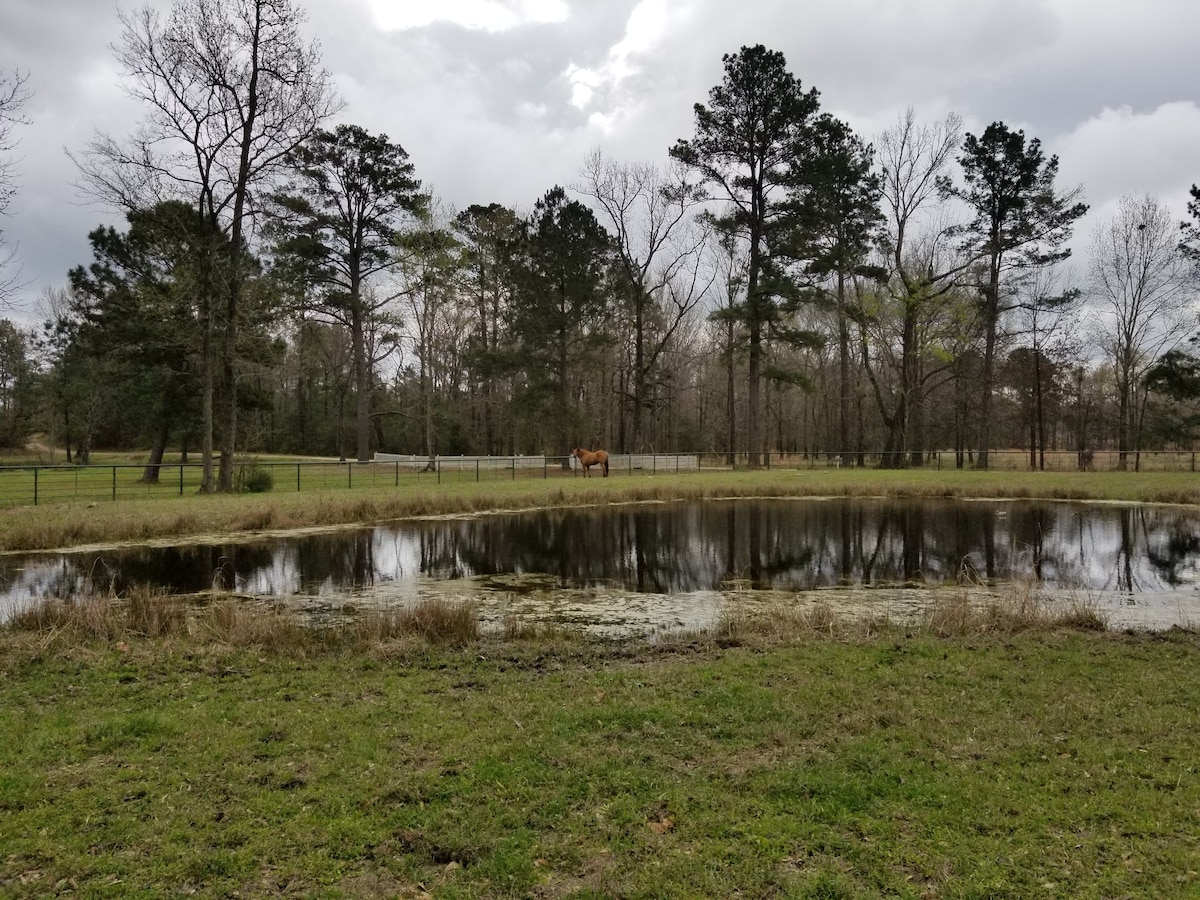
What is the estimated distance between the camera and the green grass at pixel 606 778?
342 cm

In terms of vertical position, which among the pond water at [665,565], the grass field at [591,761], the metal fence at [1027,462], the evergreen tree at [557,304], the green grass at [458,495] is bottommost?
the pond water at [665,565]

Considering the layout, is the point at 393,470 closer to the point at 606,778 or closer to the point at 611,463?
the point at 611,463

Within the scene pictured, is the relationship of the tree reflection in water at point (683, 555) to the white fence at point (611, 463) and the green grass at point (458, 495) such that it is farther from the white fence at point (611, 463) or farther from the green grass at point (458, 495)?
the white fence at point (611, 463)

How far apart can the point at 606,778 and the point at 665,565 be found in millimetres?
9477

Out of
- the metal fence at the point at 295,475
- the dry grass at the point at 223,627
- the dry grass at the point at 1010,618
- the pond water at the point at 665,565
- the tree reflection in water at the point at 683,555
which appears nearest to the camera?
the dry grass at the point at 223,627

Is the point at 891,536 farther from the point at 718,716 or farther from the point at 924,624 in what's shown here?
the point at 718,716

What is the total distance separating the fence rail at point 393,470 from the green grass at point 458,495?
0.55 meters

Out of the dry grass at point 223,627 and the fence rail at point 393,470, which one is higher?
the fence rail at point 393,470

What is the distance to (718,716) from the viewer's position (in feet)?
17.7

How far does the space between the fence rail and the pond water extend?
24.9ft

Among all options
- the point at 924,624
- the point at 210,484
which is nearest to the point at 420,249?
the point at 210,484

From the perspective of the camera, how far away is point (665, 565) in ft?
45.2

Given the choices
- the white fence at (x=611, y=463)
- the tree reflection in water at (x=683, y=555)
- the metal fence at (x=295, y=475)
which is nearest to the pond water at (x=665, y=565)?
the tree reflection in water at (x=683, y=555)

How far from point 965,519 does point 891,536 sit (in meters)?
4.21
